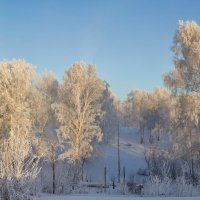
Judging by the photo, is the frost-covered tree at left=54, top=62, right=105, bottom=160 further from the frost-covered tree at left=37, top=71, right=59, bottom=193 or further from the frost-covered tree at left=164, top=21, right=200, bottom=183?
the frost-covered tree at left=164, top=21, right=200, bottom=183

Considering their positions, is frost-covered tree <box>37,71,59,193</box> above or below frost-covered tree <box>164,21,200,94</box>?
below

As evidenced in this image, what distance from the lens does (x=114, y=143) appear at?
5906 centimetres

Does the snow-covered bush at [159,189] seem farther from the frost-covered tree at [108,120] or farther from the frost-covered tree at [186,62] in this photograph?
the frost-covered tree at [108,120]

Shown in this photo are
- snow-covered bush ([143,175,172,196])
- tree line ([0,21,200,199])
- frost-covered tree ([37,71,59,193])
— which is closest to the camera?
snow-covered bush ([143,175,172,196])

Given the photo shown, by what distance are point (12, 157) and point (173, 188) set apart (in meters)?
10.5

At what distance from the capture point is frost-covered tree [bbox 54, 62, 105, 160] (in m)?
36.8

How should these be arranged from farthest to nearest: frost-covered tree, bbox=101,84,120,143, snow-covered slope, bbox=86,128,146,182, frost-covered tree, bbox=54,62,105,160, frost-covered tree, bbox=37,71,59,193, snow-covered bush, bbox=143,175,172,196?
frost-covered tree, bbox=101,84,120,143
snow-covered slope, bbox=86,128,146,182
frost-covered tree, bbox=54,62,105,160
frost-covered tree, bbox=37,71,59,193
snow-covered bush, bbox=143,175,172,196

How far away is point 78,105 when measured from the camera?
36.5 metres

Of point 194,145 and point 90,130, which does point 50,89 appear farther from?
point 194,145

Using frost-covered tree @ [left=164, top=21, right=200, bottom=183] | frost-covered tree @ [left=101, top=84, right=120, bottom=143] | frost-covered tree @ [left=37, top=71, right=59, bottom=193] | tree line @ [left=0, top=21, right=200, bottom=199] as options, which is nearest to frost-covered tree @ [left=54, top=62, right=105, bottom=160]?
tree line @ [left=0, top=21, right=200, bottom=199]

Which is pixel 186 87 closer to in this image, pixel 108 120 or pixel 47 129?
pixel 47 129

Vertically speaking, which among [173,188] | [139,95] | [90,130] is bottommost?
[173,188]

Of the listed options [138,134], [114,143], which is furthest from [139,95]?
[114,143]

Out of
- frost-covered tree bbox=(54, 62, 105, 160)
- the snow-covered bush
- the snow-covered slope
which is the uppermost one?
frost-covered tree bbox=(54, 62, 105, 160)
